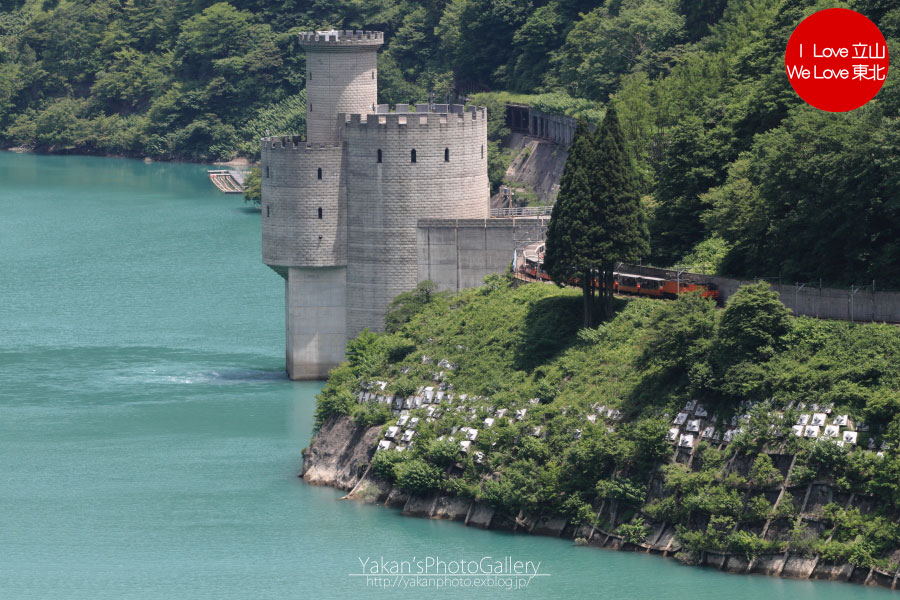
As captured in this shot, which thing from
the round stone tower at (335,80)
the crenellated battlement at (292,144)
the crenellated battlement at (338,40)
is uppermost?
the crenellated battlement at (338,40)

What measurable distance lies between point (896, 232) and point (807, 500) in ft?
45.2

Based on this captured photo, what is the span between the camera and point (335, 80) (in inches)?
3784

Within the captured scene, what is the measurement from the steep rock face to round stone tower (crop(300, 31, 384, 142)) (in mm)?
19733

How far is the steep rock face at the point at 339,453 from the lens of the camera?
77438 millimetres

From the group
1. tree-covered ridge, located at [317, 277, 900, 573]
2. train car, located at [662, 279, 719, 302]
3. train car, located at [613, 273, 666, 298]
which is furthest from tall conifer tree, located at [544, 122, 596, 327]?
train car, located at [662, 279, 719, 302]

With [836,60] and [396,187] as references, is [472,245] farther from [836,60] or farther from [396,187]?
[836,60]

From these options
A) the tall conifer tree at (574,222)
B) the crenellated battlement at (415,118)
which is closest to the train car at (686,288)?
the tall conifer tree at (574,222)

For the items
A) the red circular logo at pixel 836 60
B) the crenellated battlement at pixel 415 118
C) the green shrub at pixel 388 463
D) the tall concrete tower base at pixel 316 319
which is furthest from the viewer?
the tall concrete tower base at pixel 316 319

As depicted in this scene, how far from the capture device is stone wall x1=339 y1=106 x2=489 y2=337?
9181 cm

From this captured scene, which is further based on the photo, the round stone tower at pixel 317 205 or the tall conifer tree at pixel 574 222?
the round stone tower at pixel 317 205

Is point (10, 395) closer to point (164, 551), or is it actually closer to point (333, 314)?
point (333, 314)

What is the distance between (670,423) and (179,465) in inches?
829

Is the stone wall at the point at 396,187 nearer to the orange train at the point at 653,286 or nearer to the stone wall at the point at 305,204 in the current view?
the stone wall at the point at 305,204

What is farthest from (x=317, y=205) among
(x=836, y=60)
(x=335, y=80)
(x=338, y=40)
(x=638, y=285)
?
(x=836, y=60)
